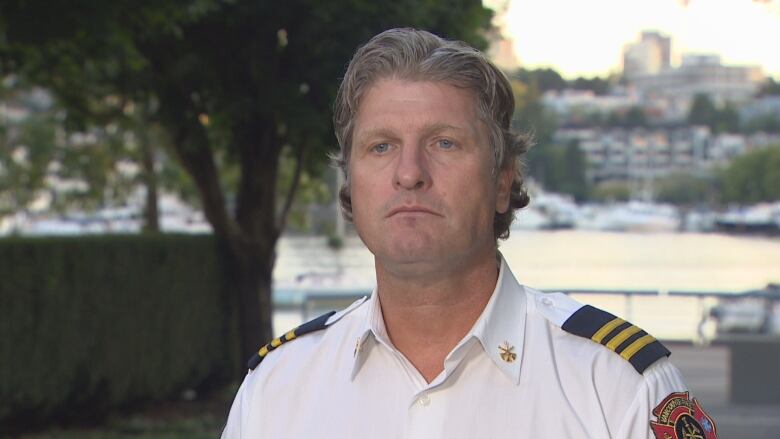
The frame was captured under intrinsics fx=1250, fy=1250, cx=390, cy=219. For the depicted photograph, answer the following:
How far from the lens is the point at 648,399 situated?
179cm

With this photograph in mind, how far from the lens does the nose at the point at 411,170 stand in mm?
1917

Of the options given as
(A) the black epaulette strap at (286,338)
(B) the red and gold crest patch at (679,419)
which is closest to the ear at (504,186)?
(A) the black epaulette strap at (286,338)

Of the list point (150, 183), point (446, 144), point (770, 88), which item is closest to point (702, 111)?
point (770, 88)

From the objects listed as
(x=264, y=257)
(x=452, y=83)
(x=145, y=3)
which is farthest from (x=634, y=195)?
(x=452, y=83)

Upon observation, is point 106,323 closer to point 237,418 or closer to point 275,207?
point 275,207

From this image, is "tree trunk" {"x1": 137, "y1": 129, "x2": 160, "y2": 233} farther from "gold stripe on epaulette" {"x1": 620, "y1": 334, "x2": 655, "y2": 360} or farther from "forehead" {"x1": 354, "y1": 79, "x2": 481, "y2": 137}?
"gold stripe on epaulette" {"x1": 620, "y1": 334, "x2": 655, "y2": 360}

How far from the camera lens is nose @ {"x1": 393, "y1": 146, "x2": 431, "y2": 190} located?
192 cm

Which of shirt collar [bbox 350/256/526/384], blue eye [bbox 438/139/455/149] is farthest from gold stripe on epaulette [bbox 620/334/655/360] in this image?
blue eye [bbox 438/139/455/149]

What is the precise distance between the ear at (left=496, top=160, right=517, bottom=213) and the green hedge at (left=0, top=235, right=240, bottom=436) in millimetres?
8307

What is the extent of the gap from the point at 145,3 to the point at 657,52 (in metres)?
6.95

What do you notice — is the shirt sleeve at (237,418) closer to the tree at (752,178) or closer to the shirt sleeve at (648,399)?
the shirt sleeve at (648,399)

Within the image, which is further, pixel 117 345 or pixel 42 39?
pixel 117 345

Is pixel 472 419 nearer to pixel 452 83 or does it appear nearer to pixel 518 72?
pixel 452 83

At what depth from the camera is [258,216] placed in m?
12.4
